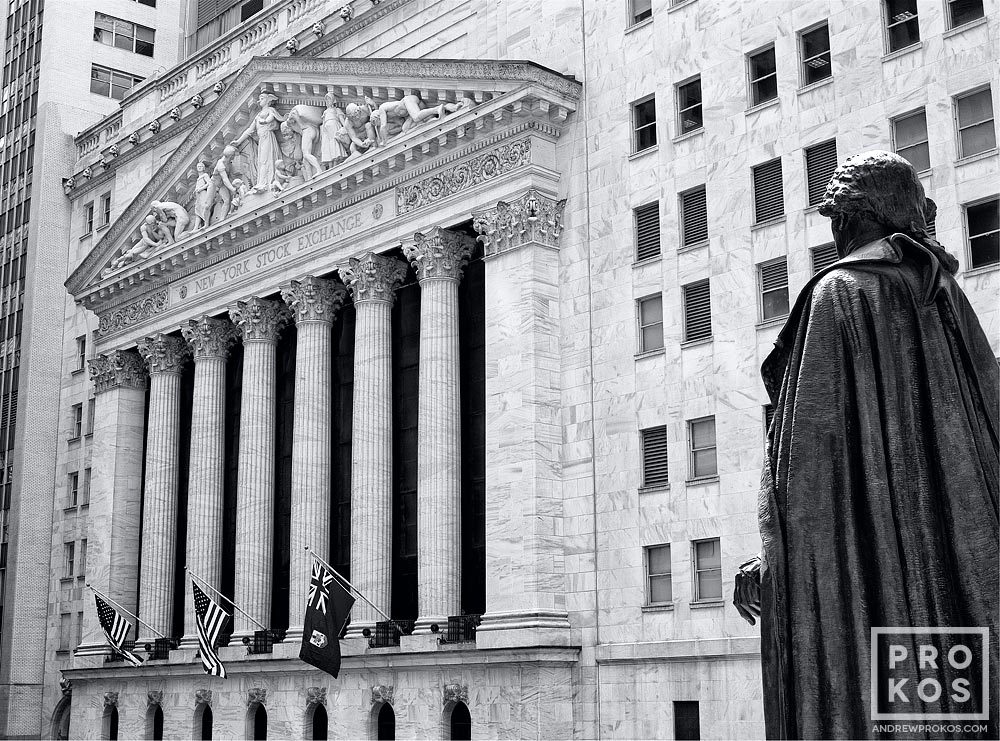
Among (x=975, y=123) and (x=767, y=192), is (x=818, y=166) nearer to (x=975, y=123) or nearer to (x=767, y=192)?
(x=767, y=192)

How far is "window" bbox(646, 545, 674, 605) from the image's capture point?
35.7 metres

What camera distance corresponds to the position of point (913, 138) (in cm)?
3241

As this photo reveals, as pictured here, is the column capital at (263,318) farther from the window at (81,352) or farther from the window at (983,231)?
the window at (983,231)

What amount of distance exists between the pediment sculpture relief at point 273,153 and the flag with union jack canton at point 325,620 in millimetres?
15019

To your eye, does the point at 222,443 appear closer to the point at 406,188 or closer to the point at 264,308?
the point at 264,308

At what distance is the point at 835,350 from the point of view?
7.60 metres

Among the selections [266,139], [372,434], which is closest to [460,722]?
[372,434]

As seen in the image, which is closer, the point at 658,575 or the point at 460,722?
the point at 658,575

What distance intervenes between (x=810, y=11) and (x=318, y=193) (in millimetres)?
18914

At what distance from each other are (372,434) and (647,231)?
38.9ft

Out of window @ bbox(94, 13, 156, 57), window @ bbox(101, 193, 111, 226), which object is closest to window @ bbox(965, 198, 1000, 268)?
window @ bbox(101, 193, 111, 226)

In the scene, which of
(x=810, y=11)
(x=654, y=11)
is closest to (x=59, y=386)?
(x=654, y=11)

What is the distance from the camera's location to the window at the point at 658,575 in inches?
1405

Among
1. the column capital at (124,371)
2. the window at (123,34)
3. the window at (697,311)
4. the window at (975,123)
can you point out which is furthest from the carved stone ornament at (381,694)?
the window at (123,34)
